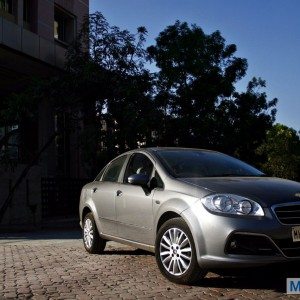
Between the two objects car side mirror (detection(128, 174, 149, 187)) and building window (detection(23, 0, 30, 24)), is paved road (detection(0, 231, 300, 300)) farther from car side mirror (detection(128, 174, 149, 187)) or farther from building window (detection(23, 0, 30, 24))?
building window (detection(23, 0, 30, 24))

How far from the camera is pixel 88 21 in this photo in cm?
1650

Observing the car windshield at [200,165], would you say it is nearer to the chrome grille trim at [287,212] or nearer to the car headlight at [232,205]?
the car headlight at [232,205]

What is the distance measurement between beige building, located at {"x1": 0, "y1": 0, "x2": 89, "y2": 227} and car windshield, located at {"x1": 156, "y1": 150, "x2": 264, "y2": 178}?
28.7 ft

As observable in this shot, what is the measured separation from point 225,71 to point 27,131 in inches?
337

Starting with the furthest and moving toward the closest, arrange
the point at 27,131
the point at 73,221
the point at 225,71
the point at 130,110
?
the point at 225,71 < the point at 27,131 < the point at 73,221 < the point at 130,110

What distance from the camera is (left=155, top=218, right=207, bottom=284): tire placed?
5684mm

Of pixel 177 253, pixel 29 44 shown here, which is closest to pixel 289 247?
pixel 177 253

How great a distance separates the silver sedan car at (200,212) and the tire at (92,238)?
587 millimetres

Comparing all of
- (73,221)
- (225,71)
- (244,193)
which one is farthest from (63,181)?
(244,193)

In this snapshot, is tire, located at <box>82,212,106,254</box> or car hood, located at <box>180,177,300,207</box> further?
tire, located at <box>82,212,106,254</box>

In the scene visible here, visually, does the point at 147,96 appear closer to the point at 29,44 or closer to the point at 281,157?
the point at 29,44

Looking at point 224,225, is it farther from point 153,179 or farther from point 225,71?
point 225,71

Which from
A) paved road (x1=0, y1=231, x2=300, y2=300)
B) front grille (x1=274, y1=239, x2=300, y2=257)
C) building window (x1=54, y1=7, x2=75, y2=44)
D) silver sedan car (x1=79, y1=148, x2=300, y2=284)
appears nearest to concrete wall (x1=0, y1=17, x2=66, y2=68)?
building window (x1=54, y1=7, x2=75, y2=44)

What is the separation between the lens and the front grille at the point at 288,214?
214 inches
